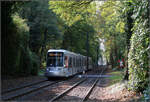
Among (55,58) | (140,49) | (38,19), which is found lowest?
(55,58)

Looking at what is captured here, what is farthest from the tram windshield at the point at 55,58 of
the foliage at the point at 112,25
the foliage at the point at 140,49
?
the foliage at the point at 140,49

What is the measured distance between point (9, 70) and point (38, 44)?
13.4 meters

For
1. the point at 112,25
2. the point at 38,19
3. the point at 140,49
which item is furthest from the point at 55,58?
the point at 140,49

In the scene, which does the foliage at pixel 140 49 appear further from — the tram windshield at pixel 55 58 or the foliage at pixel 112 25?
the tram windshield at pixel 55 58

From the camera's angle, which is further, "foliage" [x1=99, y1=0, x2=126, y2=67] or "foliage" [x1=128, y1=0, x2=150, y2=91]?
"foliage" [x1=99, y1=0, x2=126, y2=67]

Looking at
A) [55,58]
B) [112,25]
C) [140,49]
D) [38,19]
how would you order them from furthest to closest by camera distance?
[38,19], [112,25], [55,58], [140,49]

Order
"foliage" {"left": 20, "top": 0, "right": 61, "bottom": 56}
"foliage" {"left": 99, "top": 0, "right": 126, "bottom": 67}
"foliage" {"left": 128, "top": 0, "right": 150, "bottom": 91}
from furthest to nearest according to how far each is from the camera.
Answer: "foliage" {"left": 20, "top": 0, "right": 61, "bottom": 56}
"foliage" {"left": 99, "top": 0, "right": 126, "bottom": 67}
"foliage" {"left": 128, "top": 0, "right": 150, "bottom": 91}

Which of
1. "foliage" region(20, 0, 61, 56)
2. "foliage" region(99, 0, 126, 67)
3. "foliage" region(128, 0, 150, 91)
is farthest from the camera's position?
"foliage" region(20, 0, 61, 56)

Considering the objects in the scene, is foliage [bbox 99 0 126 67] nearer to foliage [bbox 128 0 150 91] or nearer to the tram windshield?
foliage [bbox 128 0 150 91]

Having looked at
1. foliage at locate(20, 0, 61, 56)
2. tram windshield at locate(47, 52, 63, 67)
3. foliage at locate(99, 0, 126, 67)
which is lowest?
tram windshield at locate(47, 52, 63, 67)

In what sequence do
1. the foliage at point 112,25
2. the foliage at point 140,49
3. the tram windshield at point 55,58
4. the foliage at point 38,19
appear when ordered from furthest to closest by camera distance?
1. the foliage at point 38,19
2. the tram windshield at point 55,58
3. the foliage at point 112,25
4. the foliage at point 140,49

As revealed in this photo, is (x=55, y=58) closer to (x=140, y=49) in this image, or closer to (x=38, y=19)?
(x=38, y=19)

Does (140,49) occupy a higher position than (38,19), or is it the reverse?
(38,19)

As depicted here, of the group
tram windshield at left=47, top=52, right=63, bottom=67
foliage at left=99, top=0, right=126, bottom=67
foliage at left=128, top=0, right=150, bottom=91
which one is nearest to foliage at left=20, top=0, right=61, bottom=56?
foliage at left=99, top=0, right=126, bottom=67
